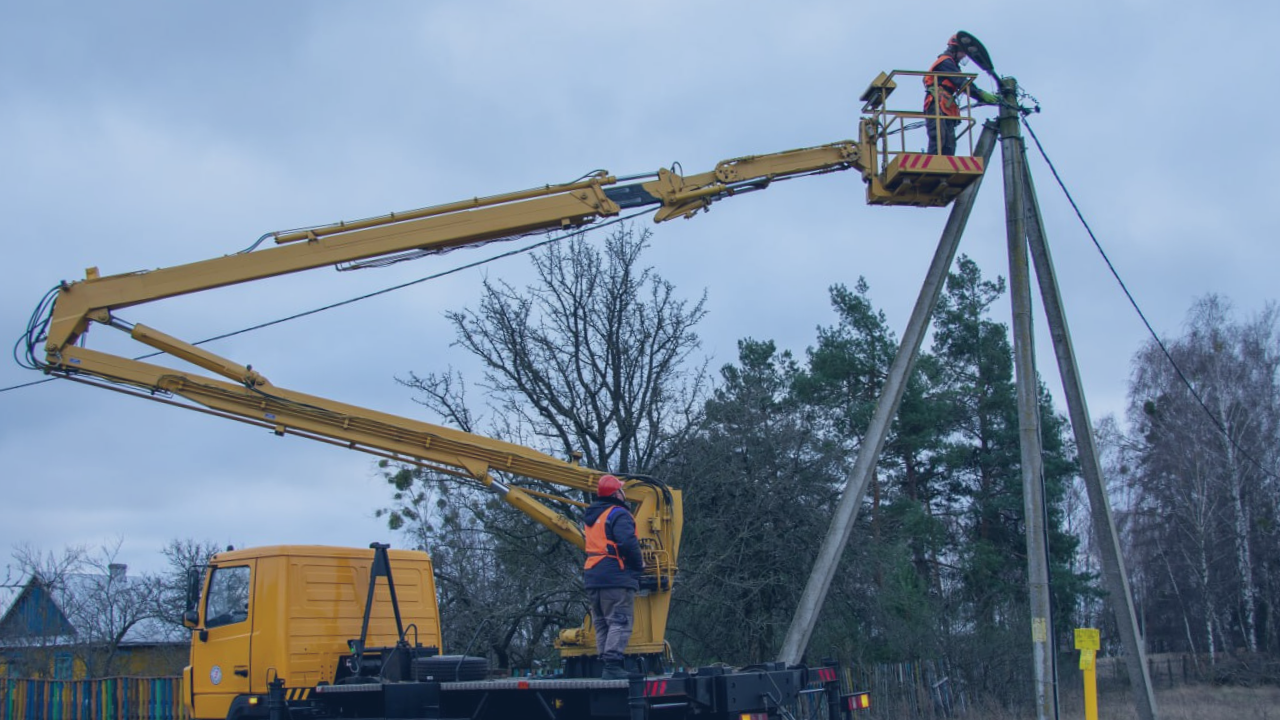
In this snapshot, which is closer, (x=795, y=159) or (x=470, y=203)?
(x=470, y=203)

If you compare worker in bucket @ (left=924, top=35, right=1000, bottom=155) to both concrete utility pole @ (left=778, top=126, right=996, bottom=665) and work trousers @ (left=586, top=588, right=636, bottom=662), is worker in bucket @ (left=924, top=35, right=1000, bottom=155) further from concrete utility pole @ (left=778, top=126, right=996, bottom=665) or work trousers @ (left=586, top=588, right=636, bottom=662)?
work trousers @ (left=586, top=588, right=636, bottom=662)

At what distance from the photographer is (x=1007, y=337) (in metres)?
35.2

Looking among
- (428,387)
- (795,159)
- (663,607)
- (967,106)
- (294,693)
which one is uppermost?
(967,106)

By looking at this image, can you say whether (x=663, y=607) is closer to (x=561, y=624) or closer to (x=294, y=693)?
(x=294, y=693)

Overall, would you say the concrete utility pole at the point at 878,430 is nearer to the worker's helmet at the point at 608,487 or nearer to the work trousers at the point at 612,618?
the work trousers at the point at 612,618

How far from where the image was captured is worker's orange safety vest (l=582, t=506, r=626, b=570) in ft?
29.1

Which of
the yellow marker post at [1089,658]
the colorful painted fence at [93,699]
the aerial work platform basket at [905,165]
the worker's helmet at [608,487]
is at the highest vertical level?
the aerial work platform basket at [905,165]

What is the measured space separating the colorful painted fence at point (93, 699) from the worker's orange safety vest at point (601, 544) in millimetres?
12180

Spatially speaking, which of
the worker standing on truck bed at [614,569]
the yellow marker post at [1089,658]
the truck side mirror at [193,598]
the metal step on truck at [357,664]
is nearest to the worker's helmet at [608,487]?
the worker standing on truck bed at [614,569]

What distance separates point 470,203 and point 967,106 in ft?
22.9

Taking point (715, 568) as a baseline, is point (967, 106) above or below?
above

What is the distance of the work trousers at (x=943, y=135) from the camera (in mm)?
13586

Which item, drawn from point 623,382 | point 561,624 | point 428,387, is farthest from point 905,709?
point 428,387

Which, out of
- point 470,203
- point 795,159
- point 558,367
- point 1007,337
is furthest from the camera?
point 1007,337
